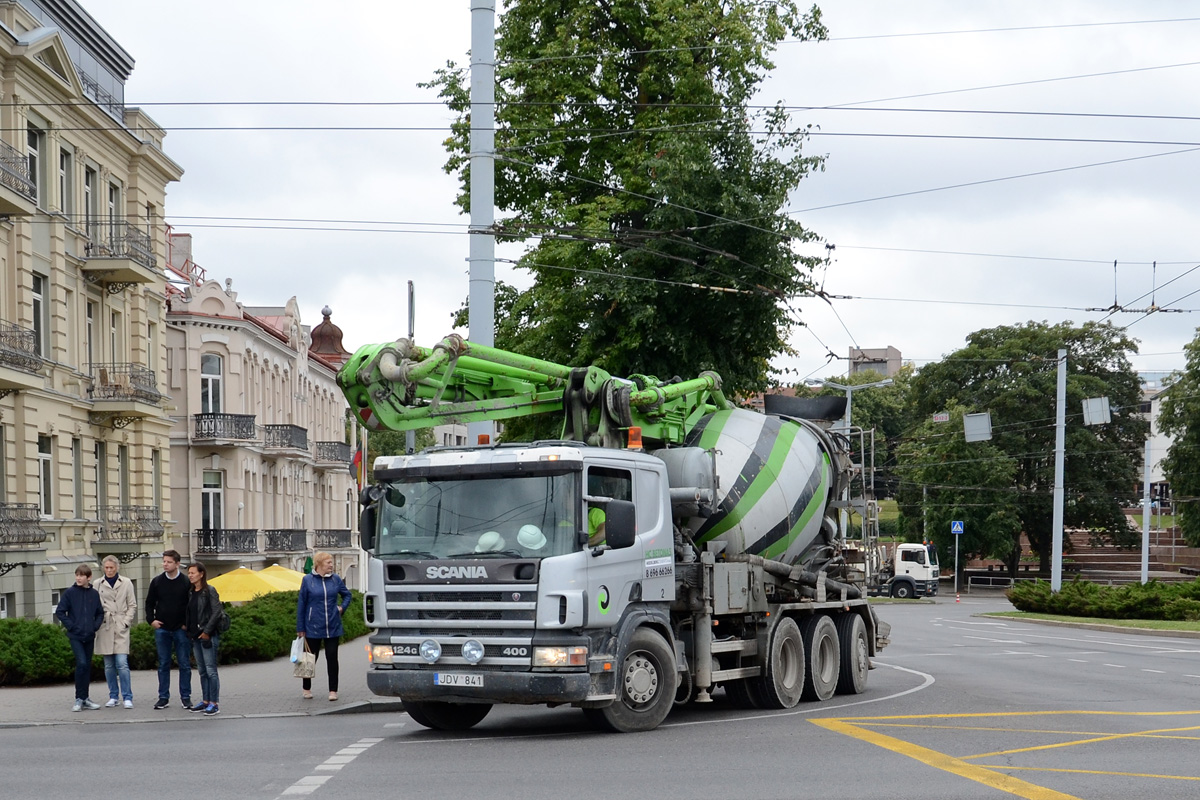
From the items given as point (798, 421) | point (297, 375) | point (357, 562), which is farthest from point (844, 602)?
point (357, 562)

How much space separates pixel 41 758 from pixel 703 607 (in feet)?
20.9

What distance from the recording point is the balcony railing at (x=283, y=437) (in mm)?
53875

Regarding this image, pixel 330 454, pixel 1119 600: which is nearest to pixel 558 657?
pixel 1119 600

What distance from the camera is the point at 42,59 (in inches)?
1186

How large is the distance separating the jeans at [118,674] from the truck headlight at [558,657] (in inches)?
254

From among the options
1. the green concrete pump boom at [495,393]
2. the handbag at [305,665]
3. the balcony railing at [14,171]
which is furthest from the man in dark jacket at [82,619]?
the balcony railing at [14,171]

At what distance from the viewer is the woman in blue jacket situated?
1750cm

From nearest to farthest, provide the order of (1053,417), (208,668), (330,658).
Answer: (208,668)
(330,658)
(1053,417)

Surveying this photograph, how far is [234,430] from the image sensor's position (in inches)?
1934

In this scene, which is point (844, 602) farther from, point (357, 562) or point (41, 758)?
point (357, 562)

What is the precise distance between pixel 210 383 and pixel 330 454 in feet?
48.6

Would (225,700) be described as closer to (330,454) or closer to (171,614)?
(171,614)

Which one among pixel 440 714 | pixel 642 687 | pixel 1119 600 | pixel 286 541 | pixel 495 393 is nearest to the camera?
pixel 642 687

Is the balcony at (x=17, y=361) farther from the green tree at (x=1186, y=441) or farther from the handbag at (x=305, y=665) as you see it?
the green tree at (x=1186, y=441)
